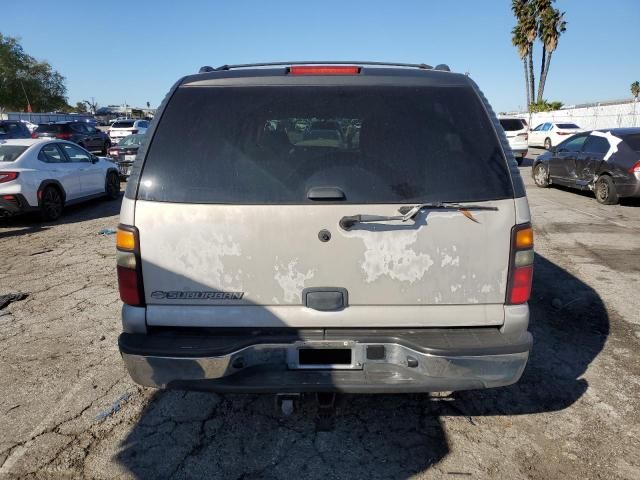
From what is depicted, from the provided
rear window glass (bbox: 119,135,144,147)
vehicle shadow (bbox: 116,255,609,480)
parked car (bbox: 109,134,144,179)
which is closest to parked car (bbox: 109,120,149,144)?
rear window glass (bbox: 119,135,144,147)

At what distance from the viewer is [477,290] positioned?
2367 mm

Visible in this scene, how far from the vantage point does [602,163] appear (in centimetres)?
1049

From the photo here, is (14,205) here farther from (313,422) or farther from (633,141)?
(633,141)

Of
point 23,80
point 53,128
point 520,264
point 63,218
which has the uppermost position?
point 23,80

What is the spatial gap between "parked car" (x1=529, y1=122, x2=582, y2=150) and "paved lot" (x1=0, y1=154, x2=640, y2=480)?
2407 centimetres

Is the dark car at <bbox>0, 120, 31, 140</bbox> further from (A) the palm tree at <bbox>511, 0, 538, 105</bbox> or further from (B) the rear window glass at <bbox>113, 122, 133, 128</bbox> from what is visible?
(A) the palm tree at <bbox>511, 0, 538, 105</bbox>

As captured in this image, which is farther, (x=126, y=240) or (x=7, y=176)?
(x=7, y=176)

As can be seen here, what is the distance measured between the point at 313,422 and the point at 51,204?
8.18 meters

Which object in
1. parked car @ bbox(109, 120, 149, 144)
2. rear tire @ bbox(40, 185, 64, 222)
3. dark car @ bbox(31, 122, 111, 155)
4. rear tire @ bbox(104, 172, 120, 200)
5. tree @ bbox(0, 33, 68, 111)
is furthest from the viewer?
tree @ bbox(0, 33, 68, 111)

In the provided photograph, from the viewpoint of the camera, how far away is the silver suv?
7.55ft

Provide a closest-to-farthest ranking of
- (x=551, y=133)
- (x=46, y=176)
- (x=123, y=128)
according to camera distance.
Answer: (x=46, y=176) < (x=551, y=133) < (x=123, y=128)

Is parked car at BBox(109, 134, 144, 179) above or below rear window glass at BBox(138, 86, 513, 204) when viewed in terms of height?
below

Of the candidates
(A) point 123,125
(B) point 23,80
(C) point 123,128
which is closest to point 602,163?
(C) point 123,128

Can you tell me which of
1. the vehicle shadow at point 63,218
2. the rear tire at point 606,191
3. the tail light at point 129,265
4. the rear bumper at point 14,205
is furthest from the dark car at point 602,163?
the rear bumper at point 14,205
